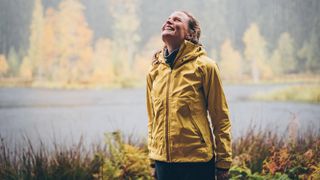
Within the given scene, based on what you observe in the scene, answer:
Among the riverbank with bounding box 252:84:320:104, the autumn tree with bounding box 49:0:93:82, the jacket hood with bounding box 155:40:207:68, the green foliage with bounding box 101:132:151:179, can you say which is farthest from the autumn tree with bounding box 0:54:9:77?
the riverbank with bounding box 252:84:320:104

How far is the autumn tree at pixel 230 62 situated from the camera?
4.36 metres

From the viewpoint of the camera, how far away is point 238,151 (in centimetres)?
399

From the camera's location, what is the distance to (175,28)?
205 cm

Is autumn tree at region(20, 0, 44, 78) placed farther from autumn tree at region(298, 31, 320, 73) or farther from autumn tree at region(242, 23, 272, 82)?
autumn tree at region(298, 31, 320, 73)

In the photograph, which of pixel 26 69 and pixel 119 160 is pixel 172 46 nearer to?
pixel 119 160

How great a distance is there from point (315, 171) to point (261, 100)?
1307mm

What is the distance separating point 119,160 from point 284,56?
235 centimetres

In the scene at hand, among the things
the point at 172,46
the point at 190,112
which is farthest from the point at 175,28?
the point at 190,112

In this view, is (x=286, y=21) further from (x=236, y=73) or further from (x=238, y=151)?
(x=238, y=151)

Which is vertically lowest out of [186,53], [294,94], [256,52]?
[294,94]

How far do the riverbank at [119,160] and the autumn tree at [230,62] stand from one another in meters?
0.84

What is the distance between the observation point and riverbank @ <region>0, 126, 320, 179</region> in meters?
3.49

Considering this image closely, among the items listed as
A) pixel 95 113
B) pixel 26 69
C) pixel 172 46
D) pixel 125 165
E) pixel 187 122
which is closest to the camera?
pixel 187 122

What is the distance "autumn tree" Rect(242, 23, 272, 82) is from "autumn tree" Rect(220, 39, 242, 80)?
0.42ft
